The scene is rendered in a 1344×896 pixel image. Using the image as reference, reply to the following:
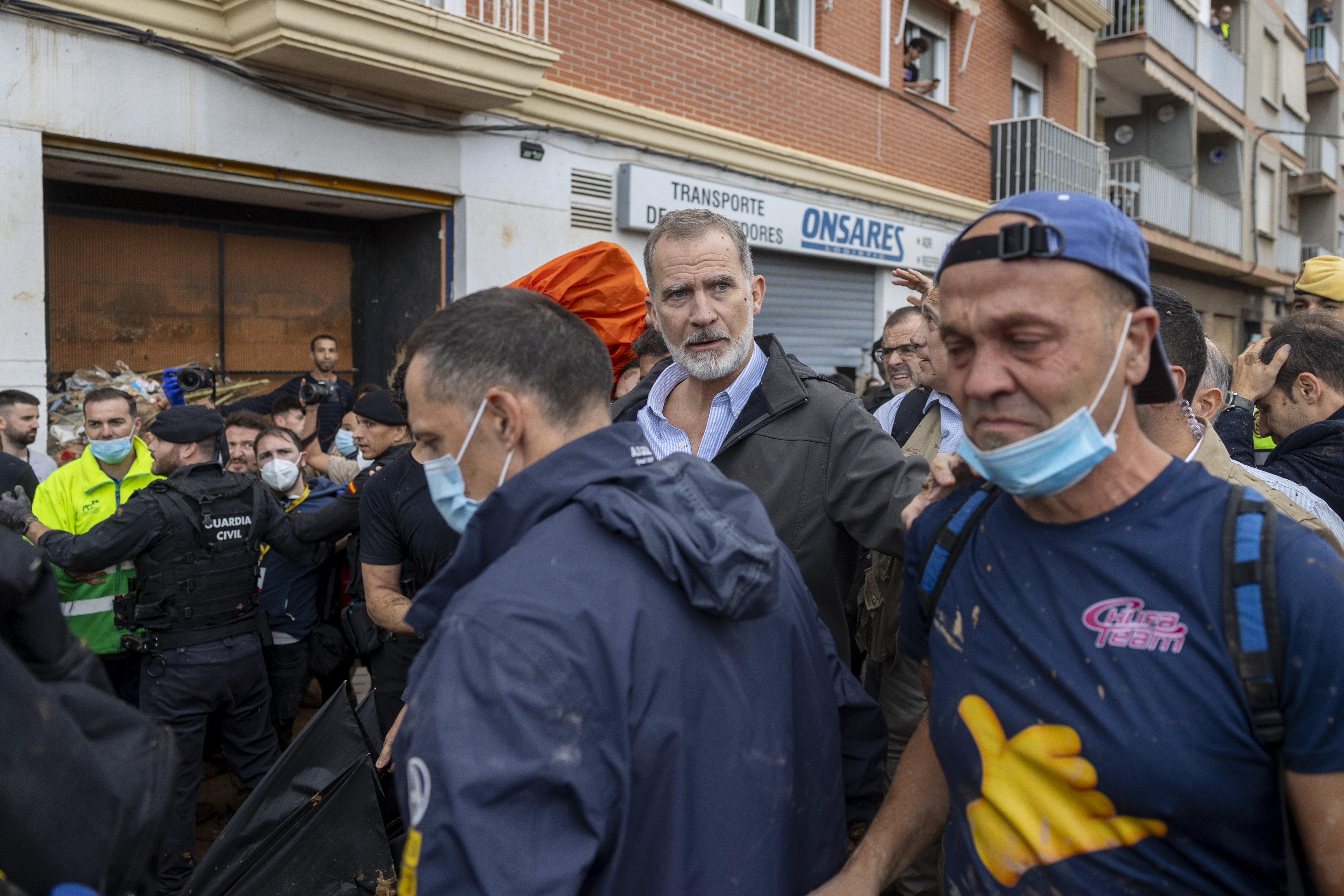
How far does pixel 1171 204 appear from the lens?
680 inches

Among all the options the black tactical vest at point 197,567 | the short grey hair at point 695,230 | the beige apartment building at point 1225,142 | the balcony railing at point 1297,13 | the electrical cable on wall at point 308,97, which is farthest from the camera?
the balcony railing at point 1297,13

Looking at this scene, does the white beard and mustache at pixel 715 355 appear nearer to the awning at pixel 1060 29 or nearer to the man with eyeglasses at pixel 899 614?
the man with eyeglasses at pixel 899 614

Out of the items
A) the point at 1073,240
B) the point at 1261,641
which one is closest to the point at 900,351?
the point at 1073,240

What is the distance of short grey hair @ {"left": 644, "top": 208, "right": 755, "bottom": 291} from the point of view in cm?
284

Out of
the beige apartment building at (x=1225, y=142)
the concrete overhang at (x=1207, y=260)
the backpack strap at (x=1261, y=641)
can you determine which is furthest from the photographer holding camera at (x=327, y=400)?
the beige apartment building at (x=1225, y=142)

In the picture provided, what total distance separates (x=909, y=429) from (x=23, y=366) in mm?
4844

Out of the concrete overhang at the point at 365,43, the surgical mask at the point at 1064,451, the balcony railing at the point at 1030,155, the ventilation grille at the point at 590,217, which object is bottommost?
the surgical mask at the point at 1064,451

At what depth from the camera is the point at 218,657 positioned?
4332mm

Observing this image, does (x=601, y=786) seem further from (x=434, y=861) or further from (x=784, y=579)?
(x=784, y=579)

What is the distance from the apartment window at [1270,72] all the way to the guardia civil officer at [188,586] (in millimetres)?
24870

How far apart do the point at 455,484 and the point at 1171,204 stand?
18.7 m

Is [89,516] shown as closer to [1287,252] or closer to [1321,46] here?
[1287,252]

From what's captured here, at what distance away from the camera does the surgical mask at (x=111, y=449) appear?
4.60m

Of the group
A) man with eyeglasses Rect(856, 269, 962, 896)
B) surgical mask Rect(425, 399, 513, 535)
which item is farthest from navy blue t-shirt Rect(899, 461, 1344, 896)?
man with eyeglasses Rect(856, 269, 962, 896)
